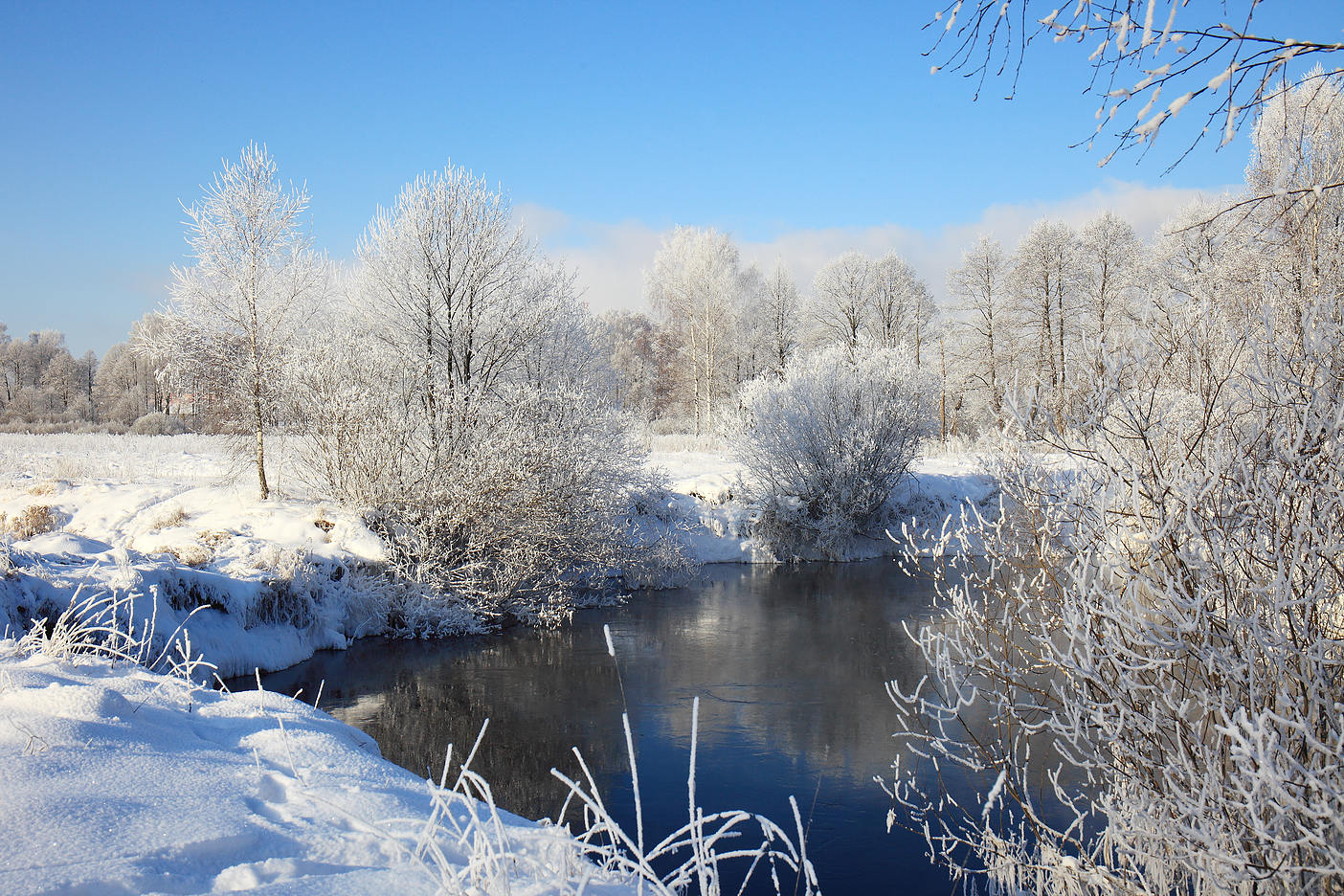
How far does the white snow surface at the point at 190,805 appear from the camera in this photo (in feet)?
7.63

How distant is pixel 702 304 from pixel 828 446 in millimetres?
18548

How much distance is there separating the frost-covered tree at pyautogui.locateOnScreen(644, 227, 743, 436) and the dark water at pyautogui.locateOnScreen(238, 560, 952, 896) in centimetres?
2135

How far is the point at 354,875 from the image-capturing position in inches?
93.2

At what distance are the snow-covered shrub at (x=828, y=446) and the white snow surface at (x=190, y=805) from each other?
15326 mm

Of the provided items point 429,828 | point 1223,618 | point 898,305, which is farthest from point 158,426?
point 1223,618

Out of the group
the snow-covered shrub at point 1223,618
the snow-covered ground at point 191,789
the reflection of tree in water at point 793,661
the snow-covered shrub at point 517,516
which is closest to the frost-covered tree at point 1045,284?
the reflection of tree in water at point 793,661

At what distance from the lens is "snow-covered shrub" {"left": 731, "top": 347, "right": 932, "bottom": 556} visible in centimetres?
1903

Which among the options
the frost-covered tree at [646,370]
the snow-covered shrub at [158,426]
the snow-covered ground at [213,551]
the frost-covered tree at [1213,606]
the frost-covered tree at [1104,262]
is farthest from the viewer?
the frost-covered tree at [646,370]

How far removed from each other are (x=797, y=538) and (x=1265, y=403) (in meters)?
16.3

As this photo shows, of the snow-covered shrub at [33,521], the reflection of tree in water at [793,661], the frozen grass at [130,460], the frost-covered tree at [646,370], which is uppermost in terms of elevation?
A: the frost-covered tree at [646,370]

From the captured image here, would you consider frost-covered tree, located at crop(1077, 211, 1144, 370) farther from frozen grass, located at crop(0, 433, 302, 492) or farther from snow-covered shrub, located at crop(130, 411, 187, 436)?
snow-covered shrub, located at crop(130, 411, 187, 436)

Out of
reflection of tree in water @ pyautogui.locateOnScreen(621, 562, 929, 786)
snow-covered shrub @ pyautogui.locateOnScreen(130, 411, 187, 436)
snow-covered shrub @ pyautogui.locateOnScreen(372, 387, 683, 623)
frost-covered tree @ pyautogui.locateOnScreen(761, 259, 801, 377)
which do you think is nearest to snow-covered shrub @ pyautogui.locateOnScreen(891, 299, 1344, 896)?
reflection of tree in water @ pyautogui.locateOnScreen(621, 562, 929, 786)

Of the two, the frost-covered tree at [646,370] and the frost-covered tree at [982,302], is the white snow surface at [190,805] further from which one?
the frost-covered tree at [646,370]

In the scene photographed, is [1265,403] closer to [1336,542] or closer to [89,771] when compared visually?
[1336,542]
